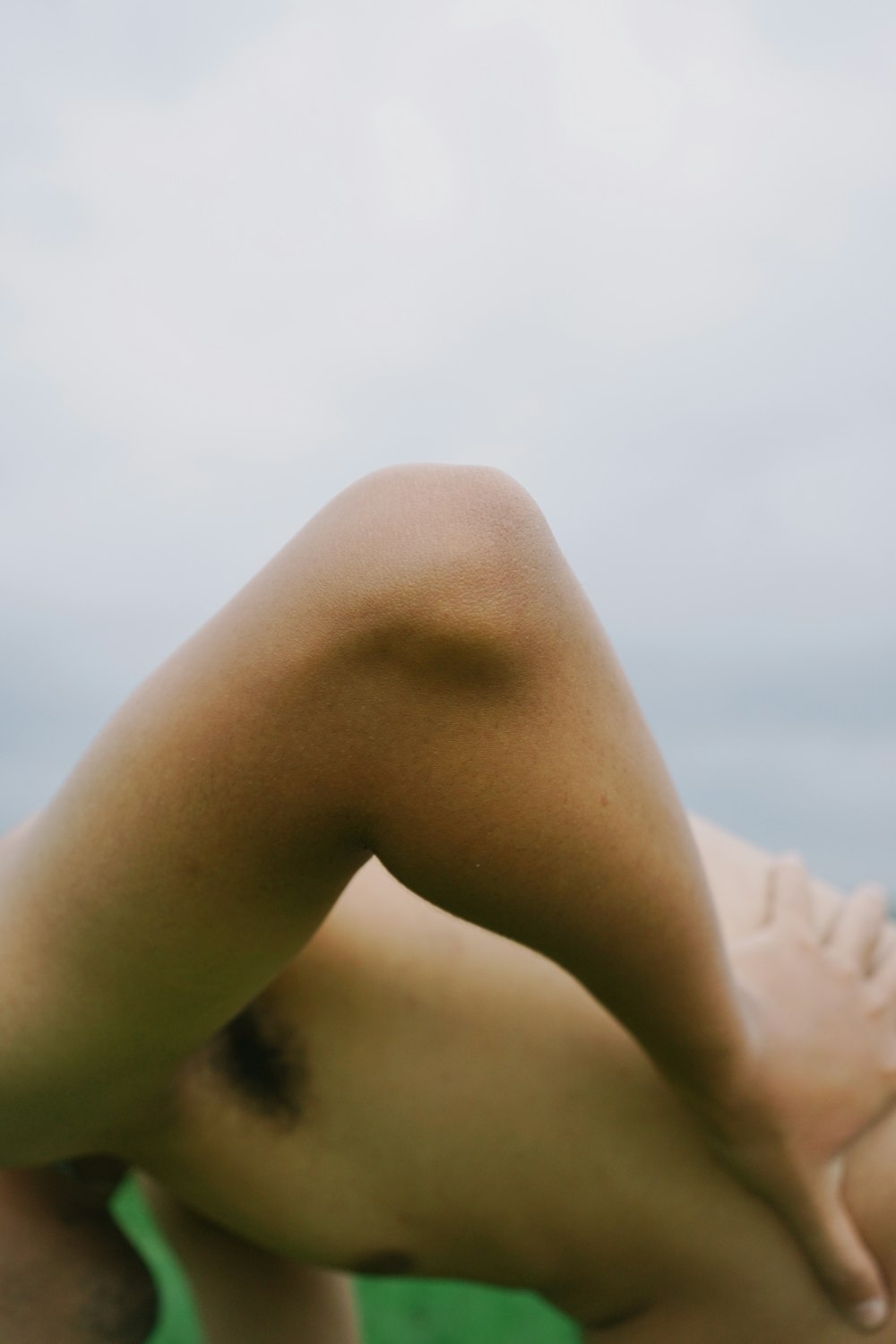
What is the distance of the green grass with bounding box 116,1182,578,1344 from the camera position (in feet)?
6.36

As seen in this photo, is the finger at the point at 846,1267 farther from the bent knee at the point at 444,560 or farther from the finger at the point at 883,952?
the bent knee at the point at 444,560

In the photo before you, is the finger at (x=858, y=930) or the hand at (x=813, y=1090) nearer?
the hand at (x=813, y=1090)

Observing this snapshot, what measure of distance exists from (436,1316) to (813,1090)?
135 cm

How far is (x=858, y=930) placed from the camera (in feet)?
3.72

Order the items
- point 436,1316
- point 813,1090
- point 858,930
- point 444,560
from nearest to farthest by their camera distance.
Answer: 1. point 444,560
2. point 813,1090
3. point 858,930
4. point 436,1316

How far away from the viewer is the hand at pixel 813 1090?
917mm

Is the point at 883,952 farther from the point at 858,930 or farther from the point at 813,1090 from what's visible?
the point at 813,1090

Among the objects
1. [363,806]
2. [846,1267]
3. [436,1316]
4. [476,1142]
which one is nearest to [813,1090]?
[846,1267]

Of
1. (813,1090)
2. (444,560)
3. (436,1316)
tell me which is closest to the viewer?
(444,560)

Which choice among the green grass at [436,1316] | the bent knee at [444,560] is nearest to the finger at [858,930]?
the bent knee at [444,560]

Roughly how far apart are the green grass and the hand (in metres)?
1.11

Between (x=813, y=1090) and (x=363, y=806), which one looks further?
(x=813, y=1090)

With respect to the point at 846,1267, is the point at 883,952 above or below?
above

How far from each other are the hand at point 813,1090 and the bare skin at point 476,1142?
3 cm
